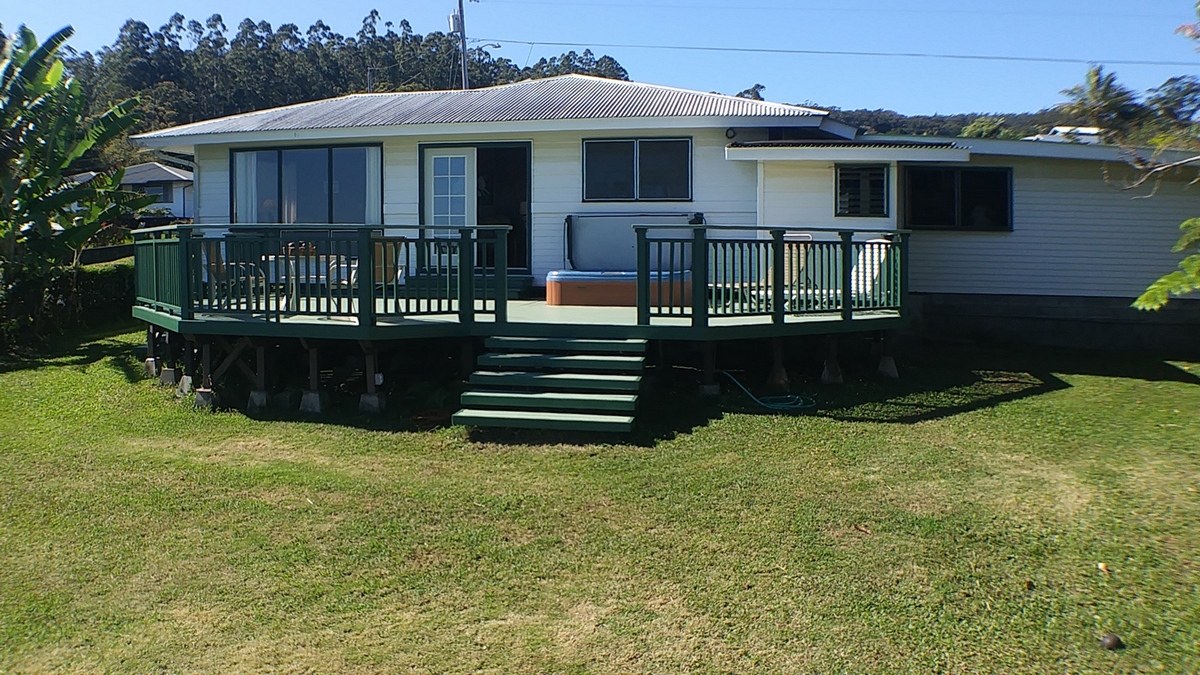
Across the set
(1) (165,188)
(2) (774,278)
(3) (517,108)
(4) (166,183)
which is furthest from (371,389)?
(1) (165,188)

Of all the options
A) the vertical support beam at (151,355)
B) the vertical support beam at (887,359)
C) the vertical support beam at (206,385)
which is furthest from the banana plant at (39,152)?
the vertical support beam at (887,359)

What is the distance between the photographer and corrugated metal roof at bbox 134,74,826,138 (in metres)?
13.0

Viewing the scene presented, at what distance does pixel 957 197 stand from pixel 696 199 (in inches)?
143

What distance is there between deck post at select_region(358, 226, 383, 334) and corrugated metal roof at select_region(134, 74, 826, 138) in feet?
14.0

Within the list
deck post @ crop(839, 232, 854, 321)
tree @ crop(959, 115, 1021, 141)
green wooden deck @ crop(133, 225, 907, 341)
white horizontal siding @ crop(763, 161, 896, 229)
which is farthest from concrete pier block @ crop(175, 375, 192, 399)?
tree @ crop(959, 115, 1021, 141)

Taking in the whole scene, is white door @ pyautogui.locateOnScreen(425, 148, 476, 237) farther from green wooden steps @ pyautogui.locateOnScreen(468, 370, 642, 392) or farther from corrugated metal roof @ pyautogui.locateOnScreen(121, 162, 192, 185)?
corrugated metal roof @ pyautogui.locateOnScreen(121, 162, 192, 185)

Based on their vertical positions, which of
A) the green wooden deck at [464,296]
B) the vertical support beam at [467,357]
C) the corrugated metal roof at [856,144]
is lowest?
the vertical support beam at [467,357]

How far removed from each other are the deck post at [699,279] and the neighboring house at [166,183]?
3566 centimetres

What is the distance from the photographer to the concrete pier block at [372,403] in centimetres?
959

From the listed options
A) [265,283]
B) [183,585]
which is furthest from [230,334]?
[183,585]

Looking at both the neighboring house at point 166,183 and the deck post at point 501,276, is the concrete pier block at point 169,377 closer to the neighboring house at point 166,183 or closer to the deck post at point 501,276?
the deck post at point 501,276

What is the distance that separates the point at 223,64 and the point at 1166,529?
277ft

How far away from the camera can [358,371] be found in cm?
1069

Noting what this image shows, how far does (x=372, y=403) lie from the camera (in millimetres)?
9594
